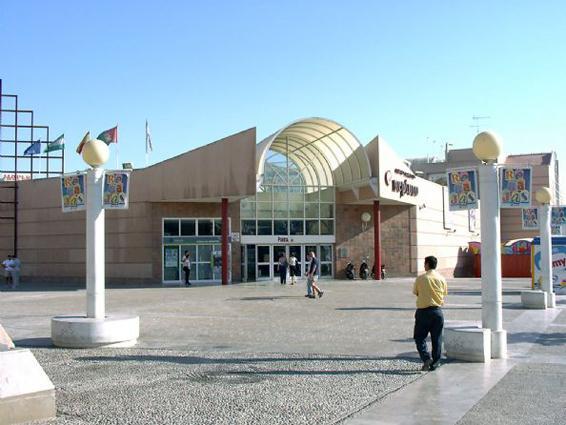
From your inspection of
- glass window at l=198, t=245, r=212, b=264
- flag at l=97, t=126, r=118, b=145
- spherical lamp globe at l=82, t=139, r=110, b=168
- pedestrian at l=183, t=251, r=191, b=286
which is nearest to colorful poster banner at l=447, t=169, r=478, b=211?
spherical lamp globe at l=82, t=139, r=110, b=168

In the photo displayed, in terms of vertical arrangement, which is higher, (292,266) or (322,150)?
(322,150)

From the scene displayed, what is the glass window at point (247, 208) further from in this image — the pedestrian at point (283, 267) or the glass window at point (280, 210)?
the pedestrian at point (283, 267)

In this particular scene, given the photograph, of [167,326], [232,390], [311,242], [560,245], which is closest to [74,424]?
[232,390]

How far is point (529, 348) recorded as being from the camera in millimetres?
10695

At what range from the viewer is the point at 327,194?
110ft

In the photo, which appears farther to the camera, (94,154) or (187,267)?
(187,267)

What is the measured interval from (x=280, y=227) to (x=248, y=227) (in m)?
1.79

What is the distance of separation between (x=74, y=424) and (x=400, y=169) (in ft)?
92.9

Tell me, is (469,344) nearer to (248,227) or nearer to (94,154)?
(94,154)

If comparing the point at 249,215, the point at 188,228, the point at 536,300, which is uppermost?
the point at 249,215

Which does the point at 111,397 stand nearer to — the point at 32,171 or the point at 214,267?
the point at 214,267

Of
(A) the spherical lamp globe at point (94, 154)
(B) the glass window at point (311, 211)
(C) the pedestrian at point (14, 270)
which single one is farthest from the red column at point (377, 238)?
(A) the spherical lamp globe at point (94, 154)

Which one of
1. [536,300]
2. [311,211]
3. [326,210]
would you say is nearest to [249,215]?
[311,211]

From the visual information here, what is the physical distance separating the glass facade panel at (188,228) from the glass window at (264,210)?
3.72 meters
